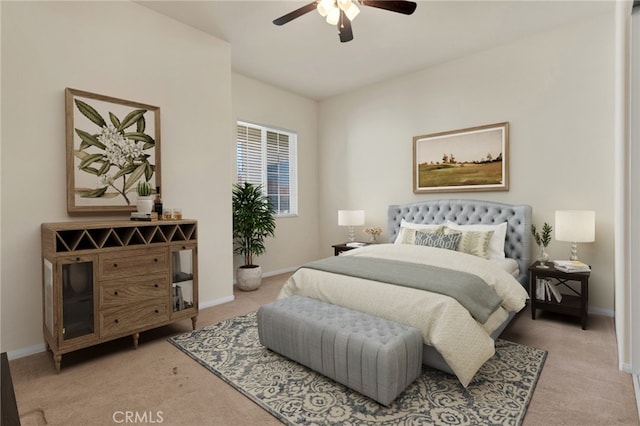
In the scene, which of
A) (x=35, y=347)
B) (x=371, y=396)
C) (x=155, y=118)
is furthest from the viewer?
(x=155, y=118)

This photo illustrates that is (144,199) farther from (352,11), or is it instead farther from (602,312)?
(602,312)

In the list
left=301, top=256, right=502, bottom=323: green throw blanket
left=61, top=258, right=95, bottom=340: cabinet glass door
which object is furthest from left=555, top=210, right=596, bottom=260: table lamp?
left=61, top=258, right=95, bottom=340: cabinet glass door

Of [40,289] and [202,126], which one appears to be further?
[202,126]

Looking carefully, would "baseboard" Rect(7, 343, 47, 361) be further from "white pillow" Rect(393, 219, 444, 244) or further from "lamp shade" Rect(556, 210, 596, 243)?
"lamp shade" Rect(556, 210, 596, 243)

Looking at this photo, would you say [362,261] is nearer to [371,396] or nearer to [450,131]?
[371,396]

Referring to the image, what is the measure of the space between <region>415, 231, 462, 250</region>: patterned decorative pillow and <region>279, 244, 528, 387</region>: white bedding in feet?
1.41

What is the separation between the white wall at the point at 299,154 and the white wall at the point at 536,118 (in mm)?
1225

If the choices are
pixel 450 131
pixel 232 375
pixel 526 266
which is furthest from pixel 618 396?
pixel 450 131

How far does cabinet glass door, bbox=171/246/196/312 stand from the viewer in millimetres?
2986

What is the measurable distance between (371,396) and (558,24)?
4.19 metres

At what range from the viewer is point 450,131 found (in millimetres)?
4340

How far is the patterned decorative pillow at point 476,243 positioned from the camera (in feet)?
11.5

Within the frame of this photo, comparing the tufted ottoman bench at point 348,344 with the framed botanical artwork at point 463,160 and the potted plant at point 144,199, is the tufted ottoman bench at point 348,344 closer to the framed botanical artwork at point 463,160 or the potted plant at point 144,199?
the potted plant at point 144,199

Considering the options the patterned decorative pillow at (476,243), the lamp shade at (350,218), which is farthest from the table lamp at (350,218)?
the patterned decorative pillow at (476,243)
